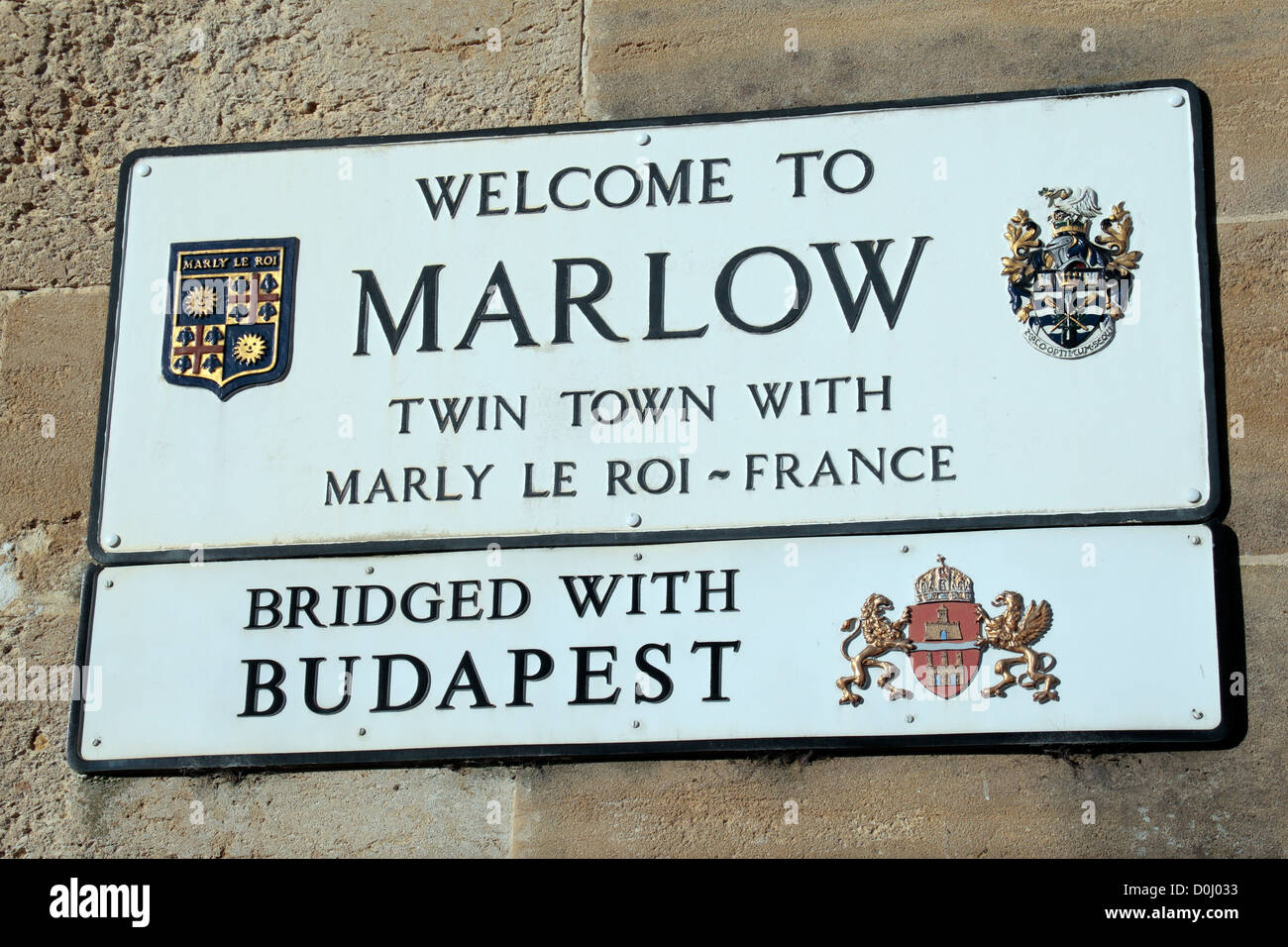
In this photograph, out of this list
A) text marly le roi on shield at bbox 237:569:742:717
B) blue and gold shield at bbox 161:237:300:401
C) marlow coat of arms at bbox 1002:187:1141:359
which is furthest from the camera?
blue and gold shield at bbox 161:237:300:401

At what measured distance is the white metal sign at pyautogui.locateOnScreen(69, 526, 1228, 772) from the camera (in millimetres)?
3521

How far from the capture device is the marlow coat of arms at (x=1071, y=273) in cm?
377

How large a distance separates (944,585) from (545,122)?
1.41 metres

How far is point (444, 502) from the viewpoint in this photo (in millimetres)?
3850

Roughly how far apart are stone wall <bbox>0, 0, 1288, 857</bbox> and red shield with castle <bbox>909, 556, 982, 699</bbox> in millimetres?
152

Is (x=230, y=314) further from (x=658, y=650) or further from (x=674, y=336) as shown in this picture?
(x=658, y=650)

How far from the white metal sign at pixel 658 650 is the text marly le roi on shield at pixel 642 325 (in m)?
0.15

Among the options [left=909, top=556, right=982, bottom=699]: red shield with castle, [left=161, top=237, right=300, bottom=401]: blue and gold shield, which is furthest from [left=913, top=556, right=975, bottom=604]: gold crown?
[left=161, top=237, right=300, bottom=401]: blue and gold shield

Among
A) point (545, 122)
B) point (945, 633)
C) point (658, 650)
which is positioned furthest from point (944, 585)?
point (545, 122)

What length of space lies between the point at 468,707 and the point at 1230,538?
149 centimetres

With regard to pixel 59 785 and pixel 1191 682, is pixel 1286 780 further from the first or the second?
pixel 59 785

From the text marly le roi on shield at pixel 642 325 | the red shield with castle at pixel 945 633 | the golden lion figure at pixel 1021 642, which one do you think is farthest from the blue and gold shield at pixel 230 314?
the golden lion figure at pixel 1021 642

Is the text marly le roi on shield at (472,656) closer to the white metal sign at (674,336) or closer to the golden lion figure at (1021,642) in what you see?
the white metal sign at (674,336)

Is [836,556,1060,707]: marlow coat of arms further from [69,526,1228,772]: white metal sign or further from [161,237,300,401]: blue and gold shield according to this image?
[161,237,300,401]: blue and gold shield
